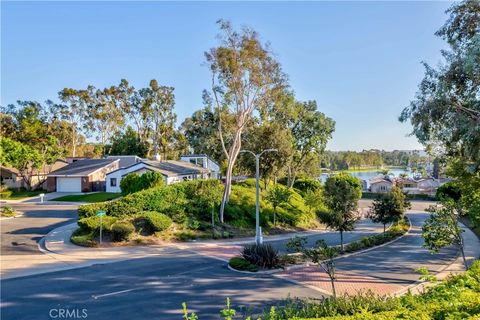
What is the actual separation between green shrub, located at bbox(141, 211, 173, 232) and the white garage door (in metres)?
29.0

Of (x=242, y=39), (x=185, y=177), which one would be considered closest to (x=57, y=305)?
(x=242, y=39)

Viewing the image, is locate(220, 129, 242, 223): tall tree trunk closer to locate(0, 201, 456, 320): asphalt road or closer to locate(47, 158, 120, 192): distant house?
locate(0, 201, 456, 320): asphalt road

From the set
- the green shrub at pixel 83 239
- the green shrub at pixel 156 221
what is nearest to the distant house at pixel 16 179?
the green shrub at pixel 83 239

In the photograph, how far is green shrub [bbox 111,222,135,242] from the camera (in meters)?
22.8

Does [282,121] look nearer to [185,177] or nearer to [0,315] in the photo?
[185,177]

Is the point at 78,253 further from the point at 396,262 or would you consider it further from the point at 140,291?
the point at 396,262

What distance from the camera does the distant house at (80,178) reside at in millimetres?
49531

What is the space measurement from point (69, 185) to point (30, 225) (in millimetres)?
24168

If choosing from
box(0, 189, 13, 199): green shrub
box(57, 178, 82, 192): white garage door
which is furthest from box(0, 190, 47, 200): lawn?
box(57, 178, 82, 192): white garage door

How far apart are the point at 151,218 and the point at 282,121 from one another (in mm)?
30693

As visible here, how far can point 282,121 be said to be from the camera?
51.2 meters

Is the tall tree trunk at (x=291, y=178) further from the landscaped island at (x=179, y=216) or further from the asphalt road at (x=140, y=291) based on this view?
the asphalt road at (x=140, y=291)

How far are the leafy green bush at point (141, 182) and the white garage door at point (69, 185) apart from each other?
17.9 meters

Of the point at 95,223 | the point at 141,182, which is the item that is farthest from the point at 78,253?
the point at 141,182
